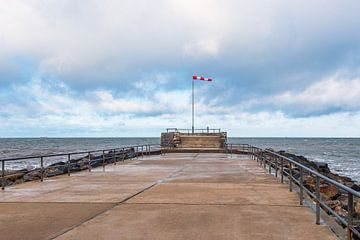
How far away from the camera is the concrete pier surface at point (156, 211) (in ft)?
22.4

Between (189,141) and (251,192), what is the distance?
115ft

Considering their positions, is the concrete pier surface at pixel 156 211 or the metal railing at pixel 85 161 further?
the metal railing at pixel 85 161

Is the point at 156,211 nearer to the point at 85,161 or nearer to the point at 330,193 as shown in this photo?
the point at 330,193

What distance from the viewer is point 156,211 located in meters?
8.68

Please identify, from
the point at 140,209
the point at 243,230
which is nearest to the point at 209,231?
the point at 243,230

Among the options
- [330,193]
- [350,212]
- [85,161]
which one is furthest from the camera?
[85,161]

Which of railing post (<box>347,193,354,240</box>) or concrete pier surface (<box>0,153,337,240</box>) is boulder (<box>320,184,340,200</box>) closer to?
concrete pier surface (<box>0,153,337,240</box>)

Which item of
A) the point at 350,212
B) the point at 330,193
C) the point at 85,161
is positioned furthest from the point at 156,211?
the point at 85,161

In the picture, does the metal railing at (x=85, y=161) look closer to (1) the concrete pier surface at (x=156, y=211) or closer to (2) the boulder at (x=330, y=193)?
(1) the concrete pier surface at (x=156, y=211)

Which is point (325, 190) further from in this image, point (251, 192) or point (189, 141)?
point (189, 141)

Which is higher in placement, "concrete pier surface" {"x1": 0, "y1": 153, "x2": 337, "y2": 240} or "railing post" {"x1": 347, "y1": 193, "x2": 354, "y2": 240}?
"railing post" {"x1": 347, "y1": 193, "x2": 354, "y2": 240}

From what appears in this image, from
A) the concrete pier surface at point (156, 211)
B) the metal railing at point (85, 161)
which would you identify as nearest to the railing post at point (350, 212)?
the concrete pier surface at point (156, 211)

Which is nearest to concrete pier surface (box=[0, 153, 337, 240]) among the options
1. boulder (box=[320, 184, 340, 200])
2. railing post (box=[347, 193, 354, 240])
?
railing post (box=[347, 193, 354, 240])

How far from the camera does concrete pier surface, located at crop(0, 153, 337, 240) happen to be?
683 centimetres
